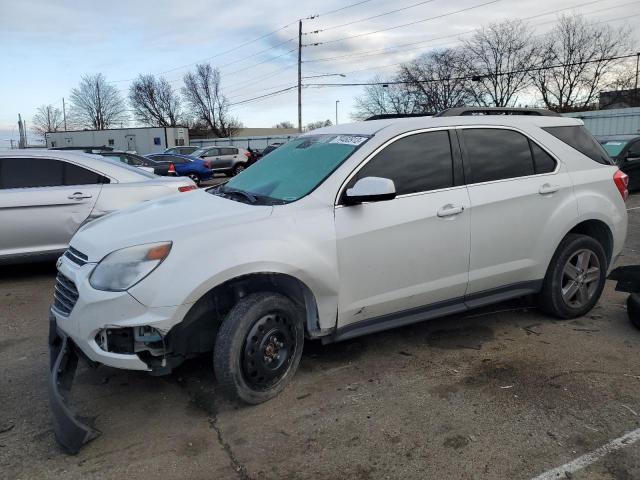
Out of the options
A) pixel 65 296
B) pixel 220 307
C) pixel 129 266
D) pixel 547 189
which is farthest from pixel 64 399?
pixel 547 189

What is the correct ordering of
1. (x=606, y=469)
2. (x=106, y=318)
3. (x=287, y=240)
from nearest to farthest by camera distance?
(x=606, y=469) < (x=106, y=318) < (x=287, y=240)

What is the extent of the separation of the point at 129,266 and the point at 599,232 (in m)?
3.97

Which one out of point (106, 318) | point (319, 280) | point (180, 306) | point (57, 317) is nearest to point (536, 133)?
point (319, 280)

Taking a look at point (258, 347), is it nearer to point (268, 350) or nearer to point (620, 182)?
point (268, 350)

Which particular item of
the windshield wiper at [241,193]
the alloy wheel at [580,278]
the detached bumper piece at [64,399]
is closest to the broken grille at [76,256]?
the detached bumper piece at [64,399]

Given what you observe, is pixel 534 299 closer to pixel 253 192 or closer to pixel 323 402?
pixel 323 402

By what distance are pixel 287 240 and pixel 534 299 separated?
2.66 meters

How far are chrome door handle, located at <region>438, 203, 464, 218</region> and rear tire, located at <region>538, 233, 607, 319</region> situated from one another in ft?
3.82

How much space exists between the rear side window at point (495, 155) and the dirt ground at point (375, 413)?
1.33 meters

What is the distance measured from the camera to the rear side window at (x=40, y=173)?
6047 mm

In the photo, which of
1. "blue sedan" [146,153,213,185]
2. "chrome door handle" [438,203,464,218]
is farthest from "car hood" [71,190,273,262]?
"blue sedan" [146,153,213,185]

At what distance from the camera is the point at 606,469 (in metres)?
2.55

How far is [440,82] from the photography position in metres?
49.1

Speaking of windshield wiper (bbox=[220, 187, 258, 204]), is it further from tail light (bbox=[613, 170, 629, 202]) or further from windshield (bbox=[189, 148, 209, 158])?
windshield (bbox=[189, 148, 209, 158])
